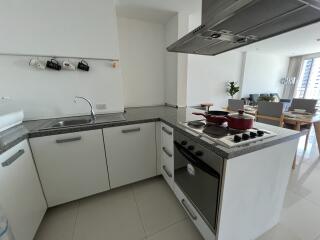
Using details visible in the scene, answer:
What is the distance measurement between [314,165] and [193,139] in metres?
2.42

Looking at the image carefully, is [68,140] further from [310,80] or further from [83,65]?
[310,80]

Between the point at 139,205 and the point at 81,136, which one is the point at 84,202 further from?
the point at 81,136

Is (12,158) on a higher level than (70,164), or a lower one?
higher

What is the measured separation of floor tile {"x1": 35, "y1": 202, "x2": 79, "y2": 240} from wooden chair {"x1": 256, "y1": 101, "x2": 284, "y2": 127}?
119 inches

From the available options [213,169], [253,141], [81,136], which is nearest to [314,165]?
[253,141]

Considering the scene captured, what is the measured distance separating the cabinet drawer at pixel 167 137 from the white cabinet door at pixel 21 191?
1.20 meters

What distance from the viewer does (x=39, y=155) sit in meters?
1.24

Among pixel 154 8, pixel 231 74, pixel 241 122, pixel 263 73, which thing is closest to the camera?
pixel 241 122

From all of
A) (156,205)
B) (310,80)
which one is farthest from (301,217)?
(310,80)

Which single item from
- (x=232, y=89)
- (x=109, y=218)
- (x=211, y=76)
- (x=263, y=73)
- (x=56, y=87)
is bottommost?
(x=109, y=218)

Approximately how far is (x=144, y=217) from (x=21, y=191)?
1015 millimetres

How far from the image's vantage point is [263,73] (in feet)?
17.9

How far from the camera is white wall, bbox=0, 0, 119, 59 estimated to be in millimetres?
1398

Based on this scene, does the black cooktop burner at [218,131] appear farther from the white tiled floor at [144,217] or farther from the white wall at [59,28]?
the white wall at [59,28]
